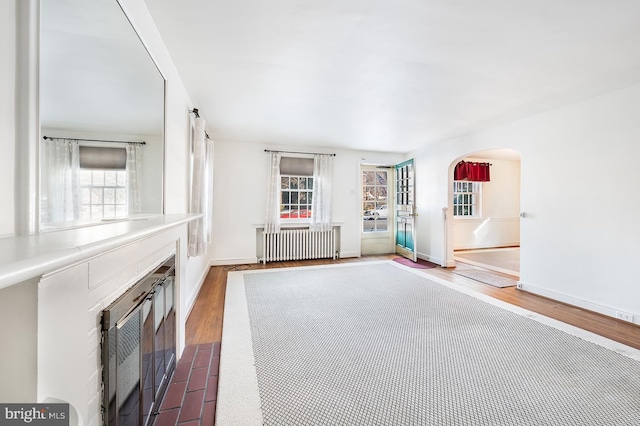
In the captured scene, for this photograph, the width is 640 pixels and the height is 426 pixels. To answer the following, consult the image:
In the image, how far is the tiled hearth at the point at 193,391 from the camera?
1.52m

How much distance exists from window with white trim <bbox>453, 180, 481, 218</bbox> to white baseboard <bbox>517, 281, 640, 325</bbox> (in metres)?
3.34

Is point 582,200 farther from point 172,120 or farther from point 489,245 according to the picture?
point 172,120

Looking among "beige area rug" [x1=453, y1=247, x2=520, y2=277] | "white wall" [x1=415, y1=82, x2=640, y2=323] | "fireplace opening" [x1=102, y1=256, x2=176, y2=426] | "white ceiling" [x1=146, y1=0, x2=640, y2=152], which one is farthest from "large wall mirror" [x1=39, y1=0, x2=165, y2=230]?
"beige area rug" [x1=453, y1=247, x2=520, y2=277]

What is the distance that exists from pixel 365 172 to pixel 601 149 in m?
3.95

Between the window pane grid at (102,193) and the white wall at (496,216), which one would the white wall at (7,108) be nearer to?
the window pane grid at (102,193)

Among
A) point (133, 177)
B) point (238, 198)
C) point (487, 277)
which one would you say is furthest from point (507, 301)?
point (238, 198)

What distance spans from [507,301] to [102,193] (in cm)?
405

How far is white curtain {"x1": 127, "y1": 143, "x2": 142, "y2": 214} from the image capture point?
1.35 metres

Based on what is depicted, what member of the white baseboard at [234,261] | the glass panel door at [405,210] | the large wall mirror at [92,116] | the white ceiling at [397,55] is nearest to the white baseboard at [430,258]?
the glass panel door at [405,210]

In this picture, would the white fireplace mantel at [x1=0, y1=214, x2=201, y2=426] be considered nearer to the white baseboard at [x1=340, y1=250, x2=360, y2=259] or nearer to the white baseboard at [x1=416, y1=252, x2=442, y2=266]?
the white baseboard at [x1=340, y1=250, x2=360, y2=259]

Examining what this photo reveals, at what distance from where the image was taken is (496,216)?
275 inches

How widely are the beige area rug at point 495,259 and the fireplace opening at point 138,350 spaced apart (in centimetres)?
503

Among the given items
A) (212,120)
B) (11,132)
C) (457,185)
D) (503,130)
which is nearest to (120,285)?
(11,132)
